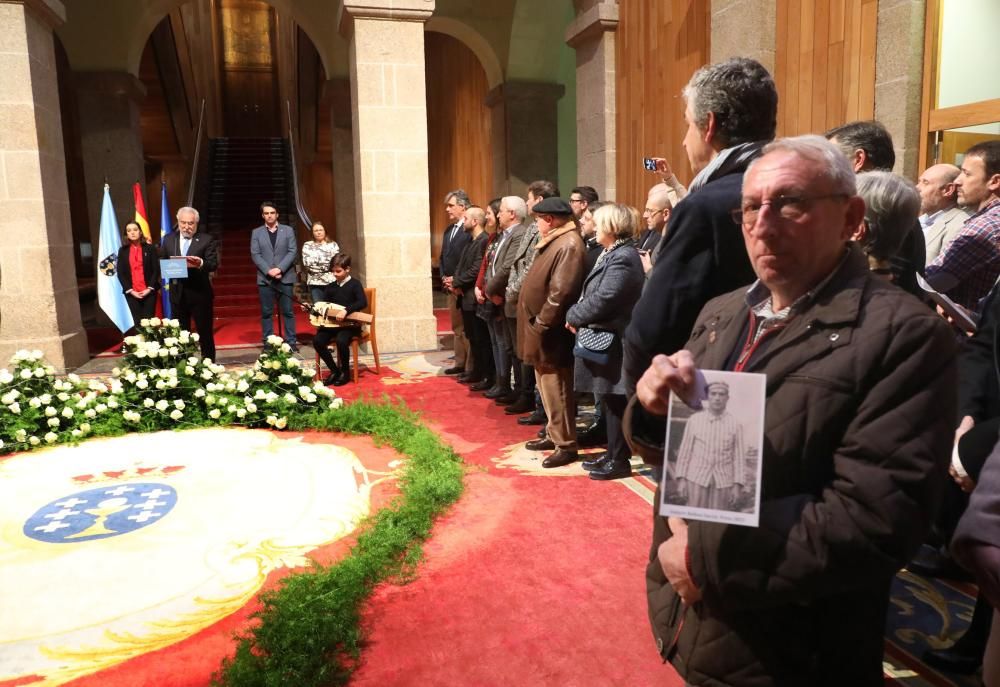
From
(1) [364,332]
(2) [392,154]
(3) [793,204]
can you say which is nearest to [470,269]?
(1) [364,332]

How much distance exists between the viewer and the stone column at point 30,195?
724 centimetres

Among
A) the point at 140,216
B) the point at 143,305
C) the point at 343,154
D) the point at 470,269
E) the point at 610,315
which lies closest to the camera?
the point at 610,315

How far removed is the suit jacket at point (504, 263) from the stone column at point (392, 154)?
2669mm

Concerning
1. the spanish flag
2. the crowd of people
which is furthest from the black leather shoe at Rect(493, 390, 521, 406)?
the spanish flag

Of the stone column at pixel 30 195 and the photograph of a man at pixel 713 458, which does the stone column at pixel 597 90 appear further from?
the photograph of a man at pixel 713 458

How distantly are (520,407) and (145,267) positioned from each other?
14.3 ft

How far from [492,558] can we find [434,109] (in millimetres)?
14646

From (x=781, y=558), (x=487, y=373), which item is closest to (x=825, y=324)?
(x=781, y=558)

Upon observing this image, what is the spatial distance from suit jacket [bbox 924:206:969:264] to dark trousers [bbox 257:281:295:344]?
6.51 meters

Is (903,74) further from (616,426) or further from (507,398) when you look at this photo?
(507,398)

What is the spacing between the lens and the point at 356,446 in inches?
203

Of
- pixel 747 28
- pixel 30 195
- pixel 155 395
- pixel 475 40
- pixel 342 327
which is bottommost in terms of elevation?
pixel 155 395

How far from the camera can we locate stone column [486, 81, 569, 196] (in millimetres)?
11977

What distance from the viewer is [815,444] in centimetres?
126
